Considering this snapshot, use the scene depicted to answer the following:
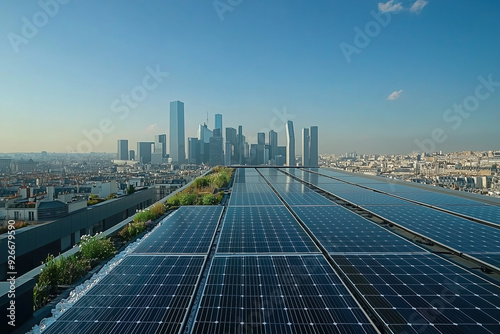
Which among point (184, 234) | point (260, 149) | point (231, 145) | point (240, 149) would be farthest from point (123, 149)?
point (184, 234)

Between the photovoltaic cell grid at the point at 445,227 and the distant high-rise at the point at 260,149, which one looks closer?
the photovoltaic cell grid at the point at 445,227

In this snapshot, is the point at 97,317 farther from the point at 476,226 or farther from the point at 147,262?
the point at 476,226

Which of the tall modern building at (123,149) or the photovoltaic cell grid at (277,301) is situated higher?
the tall modern building at (123,149)

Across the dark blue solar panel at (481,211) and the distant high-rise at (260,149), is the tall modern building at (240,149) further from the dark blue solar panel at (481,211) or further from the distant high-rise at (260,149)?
the dark blue solar panel at (481,211)

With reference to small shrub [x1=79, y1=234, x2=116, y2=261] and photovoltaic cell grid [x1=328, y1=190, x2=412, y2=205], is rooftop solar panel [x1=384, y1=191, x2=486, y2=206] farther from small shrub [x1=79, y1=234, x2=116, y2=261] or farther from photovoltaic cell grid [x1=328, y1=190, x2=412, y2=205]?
small shrub [x1=79, y1=234, x2=116, y2=261]

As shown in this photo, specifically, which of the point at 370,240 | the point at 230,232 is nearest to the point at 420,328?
the point at 370,240

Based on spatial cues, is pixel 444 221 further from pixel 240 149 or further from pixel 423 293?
pixel 240 149


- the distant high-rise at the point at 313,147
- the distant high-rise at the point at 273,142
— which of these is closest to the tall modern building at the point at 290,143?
the distant high-rise at the point at 313,147
